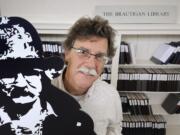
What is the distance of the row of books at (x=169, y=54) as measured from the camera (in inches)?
91.1

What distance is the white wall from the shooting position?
7.73 ft

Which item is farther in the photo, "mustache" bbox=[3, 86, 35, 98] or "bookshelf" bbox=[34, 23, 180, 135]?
"bookshelf" bbox=[34, 23, 180, 135]

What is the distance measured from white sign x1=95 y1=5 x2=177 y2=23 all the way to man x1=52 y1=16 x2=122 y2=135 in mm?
1247

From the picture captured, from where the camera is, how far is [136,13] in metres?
2.38

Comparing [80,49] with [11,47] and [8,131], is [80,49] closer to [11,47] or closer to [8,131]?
[11,47]

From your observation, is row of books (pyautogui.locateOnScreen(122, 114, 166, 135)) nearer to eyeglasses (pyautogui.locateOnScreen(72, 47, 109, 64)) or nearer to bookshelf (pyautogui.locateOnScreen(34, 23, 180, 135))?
bookshelf (pyautogui.locateOnScreen(34, 23, 180, 135))

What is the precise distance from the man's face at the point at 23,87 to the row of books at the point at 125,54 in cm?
170

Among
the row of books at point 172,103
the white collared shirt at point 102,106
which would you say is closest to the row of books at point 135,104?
the row of books at point 172,103

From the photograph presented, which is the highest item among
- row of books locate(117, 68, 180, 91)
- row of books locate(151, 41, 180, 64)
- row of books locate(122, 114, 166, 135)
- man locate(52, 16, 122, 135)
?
man locate(52, 16, 122, 135)

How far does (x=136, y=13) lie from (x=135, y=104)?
88 centimetres

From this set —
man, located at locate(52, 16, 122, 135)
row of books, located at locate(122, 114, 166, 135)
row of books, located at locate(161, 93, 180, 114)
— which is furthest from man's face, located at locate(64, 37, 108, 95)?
row of books, located at locate(161, 93, 180, 114)

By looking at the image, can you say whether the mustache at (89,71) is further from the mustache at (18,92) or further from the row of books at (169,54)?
the row of books at (169,54)

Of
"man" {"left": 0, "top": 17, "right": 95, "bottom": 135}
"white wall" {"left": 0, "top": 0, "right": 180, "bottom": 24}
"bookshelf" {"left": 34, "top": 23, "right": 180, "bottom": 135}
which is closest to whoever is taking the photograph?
"man" {"left": 0, "top": 17, "right": 95, "bottom": 135}

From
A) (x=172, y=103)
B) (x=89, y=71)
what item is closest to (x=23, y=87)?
(x=89, y=71)
